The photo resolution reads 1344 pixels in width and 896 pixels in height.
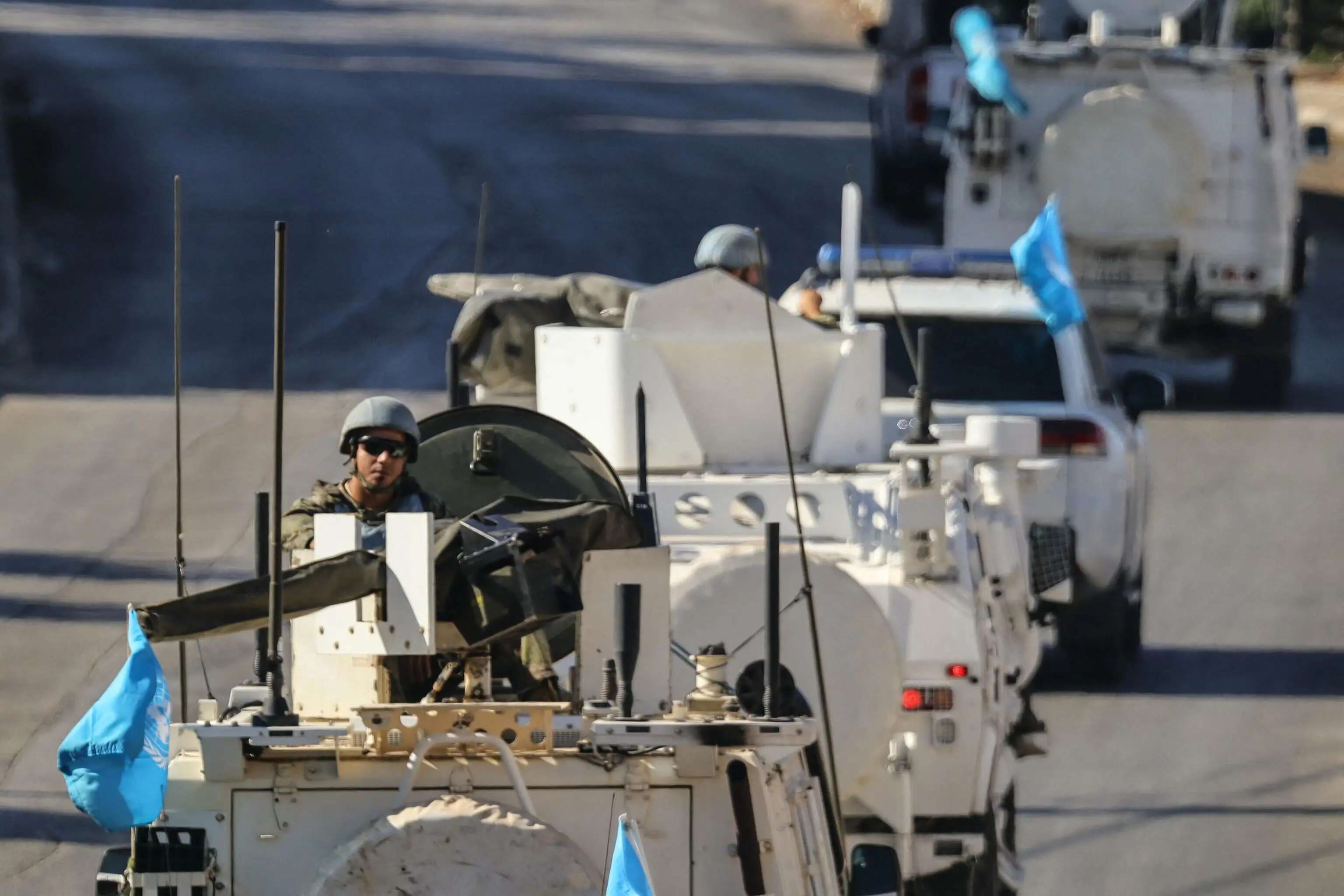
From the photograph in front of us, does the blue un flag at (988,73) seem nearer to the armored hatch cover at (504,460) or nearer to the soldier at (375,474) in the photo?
the armored hatch cover at (504,460)

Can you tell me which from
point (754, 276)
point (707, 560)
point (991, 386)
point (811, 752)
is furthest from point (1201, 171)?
point (811, 752)

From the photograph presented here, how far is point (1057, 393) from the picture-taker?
13.9 metres

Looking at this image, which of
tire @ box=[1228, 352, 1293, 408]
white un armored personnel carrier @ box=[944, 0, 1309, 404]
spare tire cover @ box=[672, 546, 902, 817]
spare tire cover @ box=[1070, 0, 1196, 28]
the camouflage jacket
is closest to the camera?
the camouflage jacket

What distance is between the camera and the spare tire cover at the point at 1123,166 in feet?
67.5

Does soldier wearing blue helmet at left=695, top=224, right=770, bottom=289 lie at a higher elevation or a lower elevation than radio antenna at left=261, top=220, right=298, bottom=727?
higher

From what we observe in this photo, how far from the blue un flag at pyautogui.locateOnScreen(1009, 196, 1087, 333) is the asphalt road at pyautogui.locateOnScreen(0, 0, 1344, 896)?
207 centimetres

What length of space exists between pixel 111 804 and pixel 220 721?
765 millimetres

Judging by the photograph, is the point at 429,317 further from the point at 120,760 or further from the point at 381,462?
the point at 120,760

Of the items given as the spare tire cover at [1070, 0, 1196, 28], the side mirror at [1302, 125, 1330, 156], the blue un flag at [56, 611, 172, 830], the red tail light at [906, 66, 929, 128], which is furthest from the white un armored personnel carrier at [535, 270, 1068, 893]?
the red tail light at [906, 66, 929, 128]

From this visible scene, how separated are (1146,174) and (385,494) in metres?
13.8

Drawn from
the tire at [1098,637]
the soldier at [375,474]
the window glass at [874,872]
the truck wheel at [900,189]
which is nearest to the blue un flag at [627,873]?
the soldier at [375,474]

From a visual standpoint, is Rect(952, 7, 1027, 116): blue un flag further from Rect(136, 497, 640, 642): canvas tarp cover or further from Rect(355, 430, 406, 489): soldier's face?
Rect(136, 497, 640, 642): canvas tarp cover

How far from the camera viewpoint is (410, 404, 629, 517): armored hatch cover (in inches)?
325

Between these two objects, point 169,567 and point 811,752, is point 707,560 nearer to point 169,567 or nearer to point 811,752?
point 811,752
